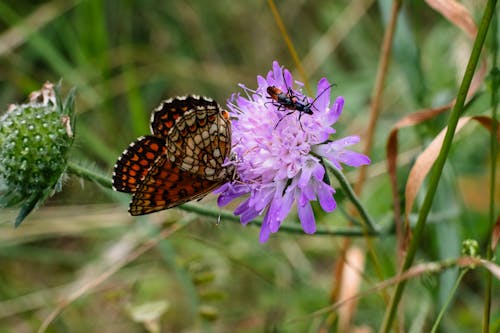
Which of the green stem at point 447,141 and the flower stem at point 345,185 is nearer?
the green stem at point 447,141

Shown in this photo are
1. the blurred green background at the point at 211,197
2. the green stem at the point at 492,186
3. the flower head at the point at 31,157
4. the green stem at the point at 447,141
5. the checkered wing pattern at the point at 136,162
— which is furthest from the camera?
the blurred green background at the point at 211,197

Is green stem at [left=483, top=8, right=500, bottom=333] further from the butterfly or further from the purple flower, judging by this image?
the butterfly

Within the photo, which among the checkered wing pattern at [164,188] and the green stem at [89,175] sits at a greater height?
the green stem at [89,175]

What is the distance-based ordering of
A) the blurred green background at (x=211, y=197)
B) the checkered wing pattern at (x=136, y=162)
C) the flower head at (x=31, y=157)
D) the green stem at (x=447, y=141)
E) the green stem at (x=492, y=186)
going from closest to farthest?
the green stem at (x=447, y=141)
the green stem at (x=492, y=186)
the checkered wing pattern at (x=136, y=162)
the flower head at (x=31, y=157)
the blurred green background at (x=211, y=197)

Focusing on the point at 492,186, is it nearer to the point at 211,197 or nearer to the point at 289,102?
the point at 289,102

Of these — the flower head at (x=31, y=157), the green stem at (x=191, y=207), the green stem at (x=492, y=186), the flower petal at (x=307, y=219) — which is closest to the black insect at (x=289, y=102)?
the flower petal at (x=307, y=219)

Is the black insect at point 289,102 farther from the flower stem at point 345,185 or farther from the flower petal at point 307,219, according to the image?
the flower petal at point 307,219

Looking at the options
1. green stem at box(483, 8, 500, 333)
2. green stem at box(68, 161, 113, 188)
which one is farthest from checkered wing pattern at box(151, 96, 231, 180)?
green stem at box(483, 8, 500, 333)

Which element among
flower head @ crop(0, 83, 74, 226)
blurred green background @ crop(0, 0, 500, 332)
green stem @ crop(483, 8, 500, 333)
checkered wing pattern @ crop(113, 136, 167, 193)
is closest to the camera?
green stem @ crop(483, 8, 500, 333)
